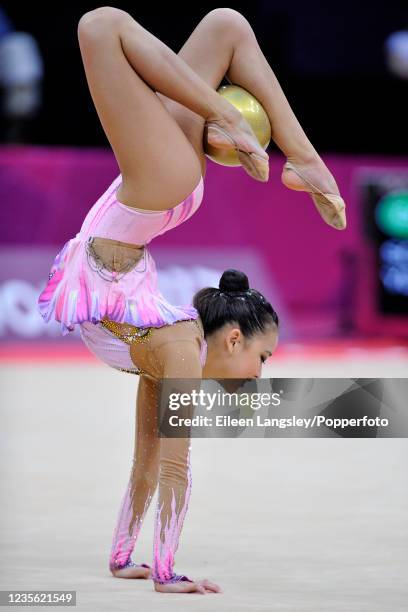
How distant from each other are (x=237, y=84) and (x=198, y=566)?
143 cm

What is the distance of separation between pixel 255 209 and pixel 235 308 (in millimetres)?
6754

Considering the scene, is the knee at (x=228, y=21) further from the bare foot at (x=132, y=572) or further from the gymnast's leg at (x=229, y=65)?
the bare foot at (x=132, y=572)

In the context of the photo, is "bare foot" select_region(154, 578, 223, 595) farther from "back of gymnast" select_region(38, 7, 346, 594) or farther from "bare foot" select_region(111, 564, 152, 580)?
"bare foot" select_region(111, 564, 152, 580)

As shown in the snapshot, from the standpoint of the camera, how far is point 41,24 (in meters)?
12.1

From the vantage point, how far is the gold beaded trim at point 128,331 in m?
3.30

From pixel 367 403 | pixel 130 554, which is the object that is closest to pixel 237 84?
pixel 367 403

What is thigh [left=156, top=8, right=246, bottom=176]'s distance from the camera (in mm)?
3264

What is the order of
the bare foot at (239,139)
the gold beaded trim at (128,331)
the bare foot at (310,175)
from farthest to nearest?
1. the bare foot at (310,175)
2. the gold beaded trim at (128,331)
3. the bare foot at (239,139)

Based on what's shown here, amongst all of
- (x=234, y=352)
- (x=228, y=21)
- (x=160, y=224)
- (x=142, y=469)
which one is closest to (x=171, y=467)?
(x=142, y=469)

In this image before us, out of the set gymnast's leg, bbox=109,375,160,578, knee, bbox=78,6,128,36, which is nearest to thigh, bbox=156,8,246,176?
knee, bbox=78,6,128,36

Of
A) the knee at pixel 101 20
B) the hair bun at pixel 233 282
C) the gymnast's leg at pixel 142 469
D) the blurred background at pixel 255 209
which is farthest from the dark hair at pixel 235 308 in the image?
the blurred background at pixel 255 209

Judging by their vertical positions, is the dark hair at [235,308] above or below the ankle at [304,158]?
below

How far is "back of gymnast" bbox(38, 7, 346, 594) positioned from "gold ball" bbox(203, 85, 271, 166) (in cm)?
3

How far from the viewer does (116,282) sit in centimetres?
328
